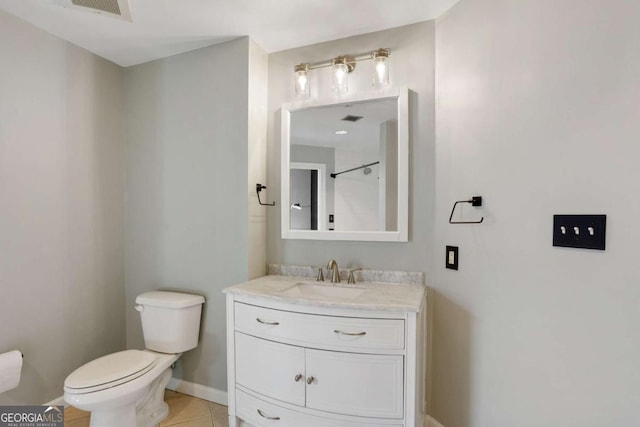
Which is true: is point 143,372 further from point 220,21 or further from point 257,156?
point 220,21

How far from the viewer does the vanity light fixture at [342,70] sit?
1778 mm

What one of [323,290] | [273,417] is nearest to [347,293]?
[323,290]

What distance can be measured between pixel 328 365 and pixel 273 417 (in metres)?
0.44

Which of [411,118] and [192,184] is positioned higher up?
[411,118]

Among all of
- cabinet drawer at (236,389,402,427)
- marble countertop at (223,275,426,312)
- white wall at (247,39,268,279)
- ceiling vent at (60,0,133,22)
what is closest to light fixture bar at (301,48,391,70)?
white wall at (247,39,268,279)

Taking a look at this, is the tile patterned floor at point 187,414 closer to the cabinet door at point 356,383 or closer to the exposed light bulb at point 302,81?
the cabinet door at point 356,383

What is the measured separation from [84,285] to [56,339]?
35 cm

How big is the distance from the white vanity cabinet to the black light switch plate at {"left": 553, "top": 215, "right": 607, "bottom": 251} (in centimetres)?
62

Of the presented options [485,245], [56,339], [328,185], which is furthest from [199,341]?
[485,245]

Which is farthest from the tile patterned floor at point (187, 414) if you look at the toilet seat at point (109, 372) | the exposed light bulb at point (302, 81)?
the exposed light bulb at point (302, 81)

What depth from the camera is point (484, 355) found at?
1.45 m

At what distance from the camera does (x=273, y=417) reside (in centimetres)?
149

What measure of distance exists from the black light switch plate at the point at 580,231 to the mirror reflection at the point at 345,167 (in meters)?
0.79

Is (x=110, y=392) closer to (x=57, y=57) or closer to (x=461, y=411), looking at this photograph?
(x=461, y=411)
